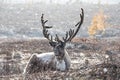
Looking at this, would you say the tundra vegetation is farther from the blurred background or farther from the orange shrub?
the orange shrub

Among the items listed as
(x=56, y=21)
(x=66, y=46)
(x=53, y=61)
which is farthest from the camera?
(x=56, y=21)

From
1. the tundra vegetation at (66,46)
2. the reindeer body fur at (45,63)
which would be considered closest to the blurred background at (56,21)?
the tundra vegetation at (66,46)

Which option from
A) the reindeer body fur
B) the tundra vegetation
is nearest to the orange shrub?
the tundra vegetation

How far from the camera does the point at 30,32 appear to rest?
61.4 meters

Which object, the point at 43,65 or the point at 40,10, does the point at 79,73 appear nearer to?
the point at 43,65

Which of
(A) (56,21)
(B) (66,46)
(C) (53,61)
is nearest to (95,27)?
(A) (56,21)

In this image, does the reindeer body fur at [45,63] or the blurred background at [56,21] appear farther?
the blurred background at [56,21]

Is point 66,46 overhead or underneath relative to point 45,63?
underneath

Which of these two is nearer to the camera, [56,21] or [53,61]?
[53,61]

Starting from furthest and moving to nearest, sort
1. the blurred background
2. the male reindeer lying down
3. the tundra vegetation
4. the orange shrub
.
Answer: the blurred background → the orange shrub → the male reindeer lying down → the tundra vegetation

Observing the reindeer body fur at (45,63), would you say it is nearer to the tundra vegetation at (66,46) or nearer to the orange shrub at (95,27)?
the tundra vegetation at (66,46)

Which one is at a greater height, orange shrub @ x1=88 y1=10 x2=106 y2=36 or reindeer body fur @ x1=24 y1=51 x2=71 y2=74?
reindeer body fur @ x1=24 y1=51 x2=71 y2=74

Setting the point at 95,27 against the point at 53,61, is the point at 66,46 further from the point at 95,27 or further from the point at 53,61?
the point at 95,27

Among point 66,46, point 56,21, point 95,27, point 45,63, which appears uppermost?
point 45,63
